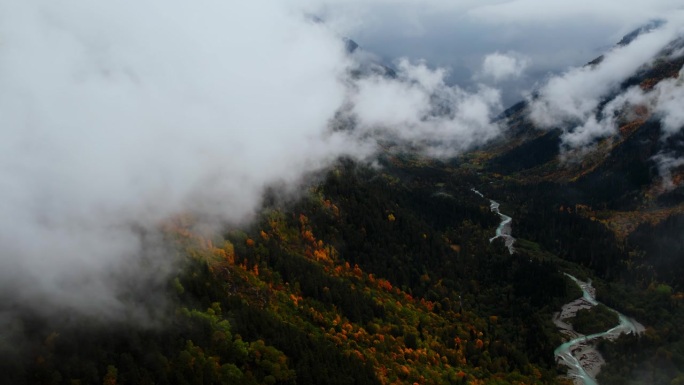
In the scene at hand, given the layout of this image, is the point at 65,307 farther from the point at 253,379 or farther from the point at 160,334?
the point at 253,379

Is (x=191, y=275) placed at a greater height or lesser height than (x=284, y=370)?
greater

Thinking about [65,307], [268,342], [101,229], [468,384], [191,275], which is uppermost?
[101,229]

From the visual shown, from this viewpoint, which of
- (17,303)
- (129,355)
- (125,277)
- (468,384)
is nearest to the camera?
(129,355)

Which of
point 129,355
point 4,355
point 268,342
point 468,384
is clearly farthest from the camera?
point 468,384

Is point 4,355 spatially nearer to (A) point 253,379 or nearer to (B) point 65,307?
(B) point 65,307

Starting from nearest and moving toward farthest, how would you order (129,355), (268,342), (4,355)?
(4,355), (129,355), (268,342)

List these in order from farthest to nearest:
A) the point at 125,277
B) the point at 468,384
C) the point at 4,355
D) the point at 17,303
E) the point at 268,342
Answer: the point at 468,384 < the point at 125,277 < the point at 268,342 < the point at 17,303 < the point at 4,355

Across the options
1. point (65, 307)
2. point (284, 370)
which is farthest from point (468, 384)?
point (65, 307)

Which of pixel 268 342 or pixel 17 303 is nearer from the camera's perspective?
pixel 17 303

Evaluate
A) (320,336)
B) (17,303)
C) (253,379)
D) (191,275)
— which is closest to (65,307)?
(17,303)
